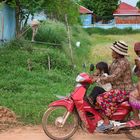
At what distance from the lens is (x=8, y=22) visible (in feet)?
57.9

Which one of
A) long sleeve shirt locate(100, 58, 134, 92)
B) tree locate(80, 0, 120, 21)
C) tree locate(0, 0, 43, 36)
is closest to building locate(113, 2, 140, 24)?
tree locate(80, 0, 120, 21)

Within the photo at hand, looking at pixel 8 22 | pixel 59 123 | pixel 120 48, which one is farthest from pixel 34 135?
pixel 8 22

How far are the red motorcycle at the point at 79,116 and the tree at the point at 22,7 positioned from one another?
10882 mm

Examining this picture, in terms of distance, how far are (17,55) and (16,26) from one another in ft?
13.8

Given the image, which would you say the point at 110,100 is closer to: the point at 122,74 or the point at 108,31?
the point at 122,74

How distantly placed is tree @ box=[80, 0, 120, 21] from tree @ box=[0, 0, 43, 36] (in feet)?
151

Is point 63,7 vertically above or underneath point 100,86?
above

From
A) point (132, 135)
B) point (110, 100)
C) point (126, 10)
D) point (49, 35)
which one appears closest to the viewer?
point (110, 100)

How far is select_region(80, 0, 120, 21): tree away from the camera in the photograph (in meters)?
63.7

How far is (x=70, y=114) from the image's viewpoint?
6535 millimetres

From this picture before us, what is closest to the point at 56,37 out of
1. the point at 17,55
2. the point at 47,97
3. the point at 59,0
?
the point at 59,0

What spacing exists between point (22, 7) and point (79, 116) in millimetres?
11782

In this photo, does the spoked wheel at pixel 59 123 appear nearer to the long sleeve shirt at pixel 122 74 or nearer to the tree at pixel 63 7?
the long sleeve shirt at pixel 122 74

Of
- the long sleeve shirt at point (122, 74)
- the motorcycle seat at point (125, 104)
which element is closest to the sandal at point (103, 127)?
the motorcycle seat at point (125, 104)
